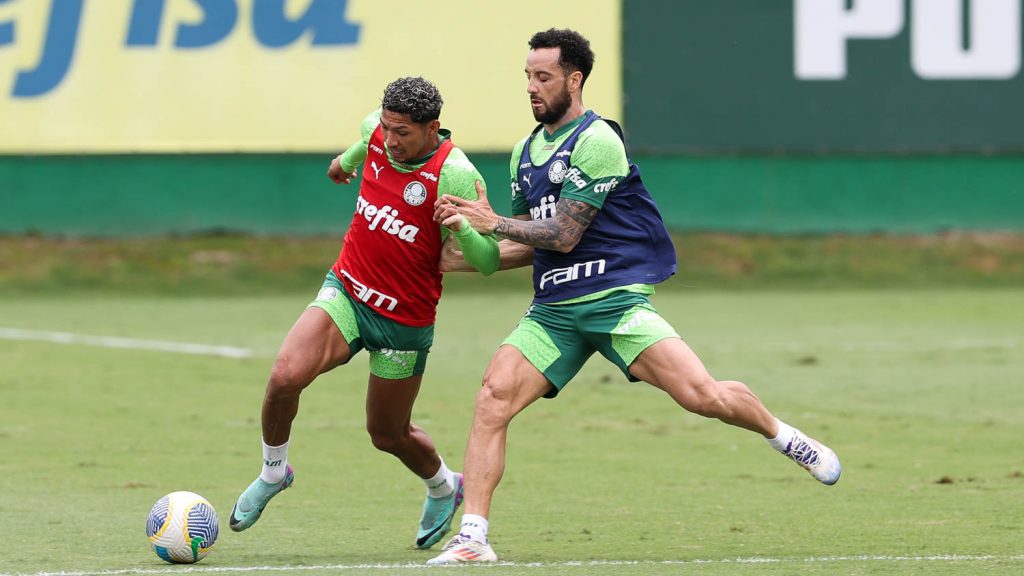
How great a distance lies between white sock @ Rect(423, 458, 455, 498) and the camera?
9.05m

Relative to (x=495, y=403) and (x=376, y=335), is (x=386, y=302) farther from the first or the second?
(x=495, y=403)

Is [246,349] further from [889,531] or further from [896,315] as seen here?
[889,531]

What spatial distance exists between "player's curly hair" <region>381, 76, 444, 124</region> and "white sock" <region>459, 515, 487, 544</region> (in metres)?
2.03

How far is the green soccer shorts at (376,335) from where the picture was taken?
8750 mm

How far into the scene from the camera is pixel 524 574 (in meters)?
7.47

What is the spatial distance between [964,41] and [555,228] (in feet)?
55.5

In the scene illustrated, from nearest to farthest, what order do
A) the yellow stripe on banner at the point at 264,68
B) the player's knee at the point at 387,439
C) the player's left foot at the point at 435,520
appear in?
the player's left foot at the point at 435,520 → the player's knee at the point at 387,439 → the yellow stripe on banner at the point at 264,68

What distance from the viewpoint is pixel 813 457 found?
8.34 m

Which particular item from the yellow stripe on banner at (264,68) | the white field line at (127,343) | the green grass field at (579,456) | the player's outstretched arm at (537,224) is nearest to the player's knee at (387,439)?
the green grass field at (579,456)

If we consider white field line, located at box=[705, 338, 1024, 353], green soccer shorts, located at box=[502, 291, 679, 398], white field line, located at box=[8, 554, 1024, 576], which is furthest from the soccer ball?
white field line, located at box=[705, 338, 1024, 353]

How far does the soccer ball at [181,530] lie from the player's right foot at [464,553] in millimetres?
1144

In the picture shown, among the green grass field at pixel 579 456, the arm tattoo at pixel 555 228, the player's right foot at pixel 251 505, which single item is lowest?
the green grass field at pixel 579 456

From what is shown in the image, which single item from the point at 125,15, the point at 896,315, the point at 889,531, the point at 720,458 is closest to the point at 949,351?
the point at 896,315

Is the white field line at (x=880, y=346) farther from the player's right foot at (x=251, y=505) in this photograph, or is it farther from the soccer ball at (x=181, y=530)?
the soccer ball at (x=181, y=530)
